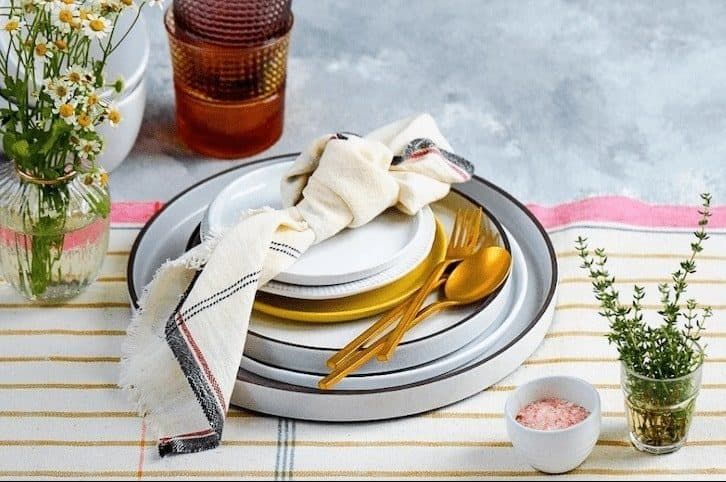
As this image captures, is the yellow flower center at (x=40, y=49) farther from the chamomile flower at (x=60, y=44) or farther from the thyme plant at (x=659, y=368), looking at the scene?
the thyme plant at (x=659, y=368)

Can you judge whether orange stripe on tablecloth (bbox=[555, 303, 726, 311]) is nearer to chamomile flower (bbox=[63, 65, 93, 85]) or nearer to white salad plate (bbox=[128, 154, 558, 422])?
white salad plate (bbox=[128, 154, 558, 422])

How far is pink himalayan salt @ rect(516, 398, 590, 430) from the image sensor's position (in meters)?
1.18

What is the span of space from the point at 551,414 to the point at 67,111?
1.77ft

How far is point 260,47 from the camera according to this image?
1.71 metres

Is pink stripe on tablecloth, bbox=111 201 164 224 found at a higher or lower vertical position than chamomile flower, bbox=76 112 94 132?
lower

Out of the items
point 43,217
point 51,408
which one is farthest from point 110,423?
point 43,217

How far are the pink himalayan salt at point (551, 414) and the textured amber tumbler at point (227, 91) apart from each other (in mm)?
713

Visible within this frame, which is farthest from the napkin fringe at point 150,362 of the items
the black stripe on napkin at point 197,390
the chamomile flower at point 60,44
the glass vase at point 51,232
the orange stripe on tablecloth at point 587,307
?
the orange stripe on tablecloth at point 587,307

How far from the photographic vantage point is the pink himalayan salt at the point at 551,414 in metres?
1.18

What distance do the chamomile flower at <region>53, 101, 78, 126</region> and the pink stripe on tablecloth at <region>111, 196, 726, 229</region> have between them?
0.35 meters

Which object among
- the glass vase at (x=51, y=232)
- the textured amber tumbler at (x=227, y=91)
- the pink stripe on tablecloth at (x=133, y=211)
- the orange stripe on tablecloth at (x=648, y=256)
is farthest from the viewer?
the textured amber tumbler at (x=227, y=91)

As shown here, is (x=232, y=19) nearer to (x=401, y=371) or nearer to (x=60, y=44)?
(x=60, y=44)

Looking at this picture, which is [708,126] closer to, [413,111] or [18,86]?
[413,111]

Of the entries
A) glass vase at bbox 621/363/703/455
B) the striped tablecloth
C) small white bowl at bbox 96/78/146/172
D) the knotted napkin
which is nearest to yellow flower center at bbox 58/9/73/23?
the knotted napkin
